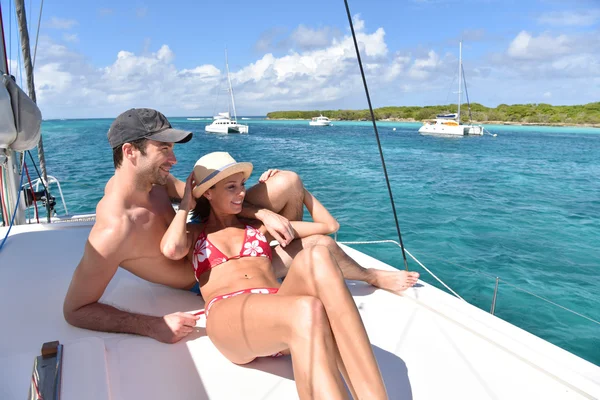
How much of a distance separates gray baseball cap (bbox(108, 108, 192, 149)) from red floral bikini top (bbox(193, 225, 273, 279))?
21.2 inches

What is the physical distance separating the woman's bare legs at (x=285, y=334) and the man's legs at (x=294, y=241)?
731 millimetres

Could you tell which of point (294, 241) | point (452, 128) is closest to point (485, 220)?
point (294, 241)

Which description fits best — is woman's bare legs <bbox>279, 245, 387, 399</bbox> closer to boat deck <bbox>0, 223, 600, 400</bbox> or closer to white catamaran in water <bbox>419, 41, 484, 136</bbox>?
boat deck <bbox>0, 223, 600, 400</bbox>

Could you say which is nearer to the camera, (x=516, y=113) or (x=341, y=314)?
(x=341, y=314)

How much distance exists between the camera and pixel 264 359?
1752mm

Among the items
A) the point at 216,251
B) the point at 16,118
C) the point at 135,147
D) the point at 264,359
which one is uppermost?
the point at 16,118

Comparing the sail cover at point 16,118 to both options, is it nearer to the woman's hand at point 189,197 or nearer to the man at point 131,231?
the man at point 131,231

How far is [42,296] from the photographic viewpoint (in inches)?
86.4

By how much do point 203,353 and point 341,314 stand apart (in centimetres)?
74

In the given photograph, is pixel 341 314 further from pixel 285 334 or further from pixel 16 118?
pixel 16 118

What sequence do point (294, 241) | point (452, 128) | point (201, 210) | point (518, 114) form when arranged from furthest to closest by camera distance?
point (518, 114) < point (452, 128) < point (294, 241) < point (201, 210)

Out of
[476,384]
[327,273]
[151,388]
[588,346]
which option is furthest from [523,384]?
[588,346]

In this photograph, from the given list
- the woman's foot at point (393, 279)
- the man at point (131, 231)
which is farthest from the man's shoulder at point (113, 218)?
the woman's foot at point (393, 279)

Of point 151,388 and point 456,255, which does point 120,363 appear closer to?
point 151,388
